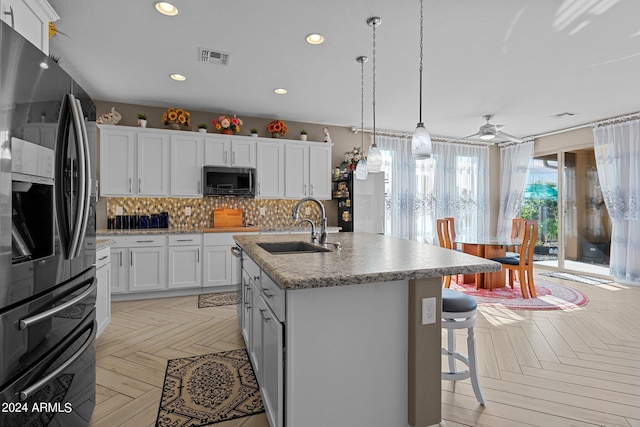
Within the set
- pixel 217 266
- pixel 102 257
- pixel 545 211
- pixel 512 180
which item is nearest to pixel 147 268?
pixel 217 266

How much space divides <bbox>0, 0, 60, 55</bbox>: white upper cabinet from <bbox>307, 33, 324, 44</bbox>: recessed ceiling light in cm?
193

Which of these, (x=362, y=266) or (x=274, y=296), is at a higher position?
(x=362, y=266)

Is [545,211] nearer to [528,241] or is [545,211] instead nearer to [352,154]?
[528,241]

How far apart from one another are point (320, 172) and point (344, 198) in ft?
1.94

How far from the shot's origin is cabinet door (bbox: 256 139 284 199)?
5145mm

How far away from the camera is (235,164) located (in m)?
5.00

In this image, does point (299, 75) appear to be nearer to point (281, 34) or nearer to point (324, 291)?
point (281, 34)

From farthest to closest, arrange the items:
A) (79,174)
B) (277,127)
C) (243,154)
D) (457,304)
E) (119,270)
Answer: (277,127), (243,154), (119,270), (457,304), (79,174)

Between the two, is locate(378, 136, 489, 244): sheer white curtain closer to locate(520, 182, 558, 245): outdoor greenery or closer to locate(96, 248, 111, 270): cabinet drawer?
locate(520, 182, 558, 245): outdoor greenery

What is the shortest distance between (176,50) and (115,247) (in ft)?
8.30

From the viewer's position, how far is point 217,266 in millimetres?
4676

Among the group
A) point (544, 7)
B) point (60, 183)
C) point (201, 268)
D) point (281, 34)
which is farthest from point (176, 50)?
point (544, 7)

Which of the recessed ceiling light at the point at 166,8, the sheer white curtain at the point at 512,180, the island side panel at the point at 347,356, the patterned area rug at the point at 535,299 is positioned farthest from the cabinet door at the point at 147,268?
the sheer white curtain at the point at 512,180

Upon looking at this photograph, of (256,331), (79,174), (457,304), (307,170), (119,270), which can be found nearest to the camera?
(79,174)
